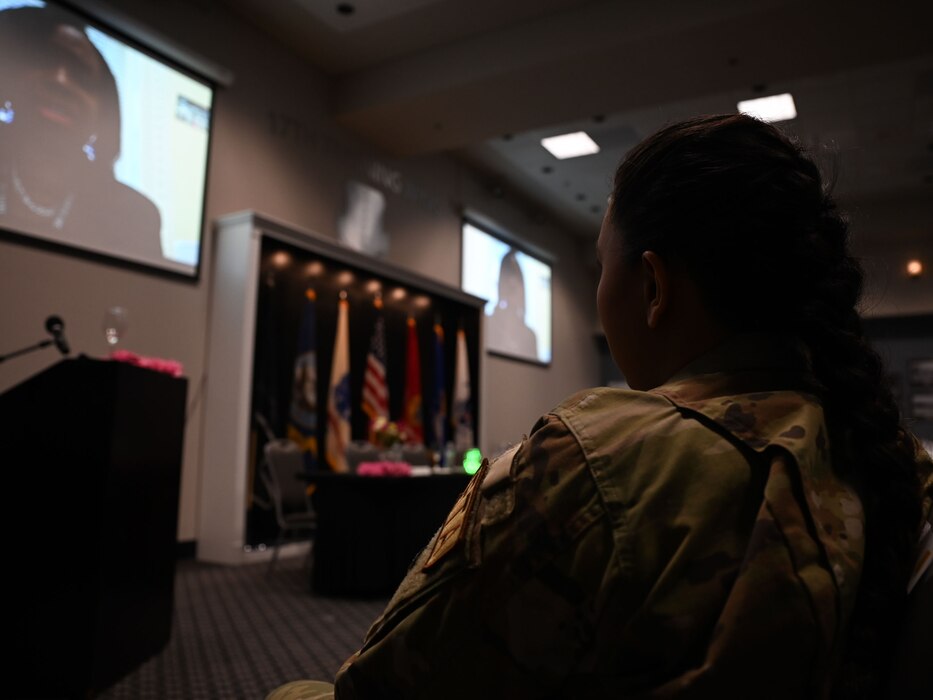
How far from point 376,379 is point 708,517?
6293 millimetres

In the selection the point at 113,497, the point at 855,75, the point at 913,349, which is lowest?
the point at 113,497

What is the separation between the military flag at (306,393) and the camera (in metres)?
5.80

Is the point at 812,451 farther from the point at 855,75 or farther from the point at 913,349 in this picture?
the point at 913,349

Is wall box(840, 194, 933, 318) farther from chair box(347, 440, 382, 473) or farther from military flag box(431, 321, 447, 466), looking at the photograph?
chair box(347, 440, 382, 473)

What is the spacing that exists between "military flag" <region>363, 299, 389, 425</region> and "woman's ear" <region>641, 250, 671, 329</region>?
20.1 ft

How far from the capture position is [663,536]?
0.49 metres

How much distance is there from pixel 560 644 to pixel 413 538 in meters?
3.76

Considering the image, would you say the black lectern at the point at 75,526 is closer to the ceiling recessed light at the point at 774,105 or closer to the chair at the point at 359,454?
the chair at the point at 359,454

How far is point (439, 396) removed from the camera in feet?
25.1

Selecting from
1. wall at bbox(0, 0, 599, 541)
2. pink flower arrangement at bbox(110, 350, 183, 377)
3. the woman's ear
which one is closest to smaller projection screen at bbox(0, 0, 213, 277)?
wall at bbox(0, 0, 599, 541)

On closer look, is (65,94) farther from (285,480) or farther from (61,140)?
(285,480)

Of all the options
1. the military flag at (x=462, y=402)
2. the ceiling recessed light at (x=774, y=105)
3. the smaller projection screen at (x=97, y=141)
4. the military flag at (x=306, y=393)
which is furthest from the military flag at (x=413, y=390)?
the ceiling recessed light at (x=774, y=105)

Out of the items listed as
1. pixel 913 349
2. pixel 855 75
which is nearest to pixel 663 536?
pixel 855 75

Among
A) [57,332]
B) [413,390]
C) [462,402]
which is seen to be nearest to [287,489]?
[57,332]
